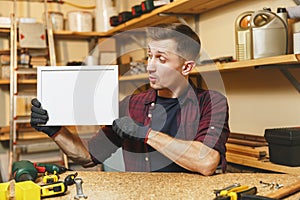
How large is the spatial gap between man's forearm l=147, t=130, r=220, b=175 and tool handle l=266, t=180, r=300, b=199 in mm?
350

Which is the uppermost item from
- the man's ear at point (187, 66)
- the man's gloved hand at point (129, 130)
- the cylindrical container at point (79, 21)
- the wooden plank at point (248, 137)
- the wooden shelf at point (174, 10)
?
the cylindrical container at point (79, 21)

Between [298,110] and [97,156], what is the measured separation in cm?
107

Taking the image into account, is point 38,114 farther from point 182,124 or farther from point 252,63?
point 252,63

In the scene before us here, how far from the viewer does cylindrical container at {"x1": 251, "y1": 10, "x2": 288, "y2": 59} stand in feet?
5.92

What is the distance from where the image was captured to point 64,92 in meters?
1.52

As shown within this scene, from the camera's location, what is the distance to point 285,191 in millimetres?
1074

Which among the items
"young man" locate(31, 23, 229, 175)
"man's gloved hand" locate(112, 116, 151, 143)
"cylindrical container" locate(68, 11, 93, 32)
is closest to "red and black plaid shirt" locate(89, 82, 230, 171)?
"young man" locate(31, 23, 229, 175)

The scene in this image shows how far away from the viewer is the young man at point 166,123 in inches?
58.1

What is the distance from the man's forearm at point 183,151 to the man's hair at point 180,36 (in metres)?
0.43

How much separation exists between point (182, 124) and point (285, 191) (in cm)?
70

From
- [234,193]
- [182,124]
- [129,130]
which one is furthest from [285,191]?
[182,124]

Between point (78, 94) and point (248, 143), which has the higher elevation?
point (78, 94)

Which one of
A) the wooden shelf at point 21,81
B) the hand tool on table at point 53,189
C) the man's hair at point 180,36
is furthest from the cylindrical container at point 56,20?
the hand tool on table at point 53,189

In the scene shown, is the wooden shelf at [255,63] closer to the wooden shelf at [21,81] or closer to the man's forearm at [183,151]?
the man's forearm at [183,151]
